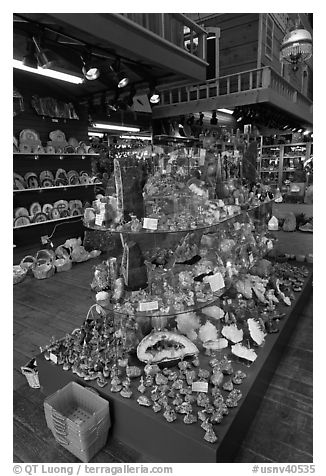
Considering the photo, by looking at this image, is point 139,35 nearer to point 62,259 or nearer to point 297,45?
point 297,45

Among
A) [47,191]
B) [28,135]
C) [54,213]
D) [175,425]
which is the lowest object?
[175,425]

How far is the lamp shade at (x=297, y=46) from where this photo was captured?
109 inches

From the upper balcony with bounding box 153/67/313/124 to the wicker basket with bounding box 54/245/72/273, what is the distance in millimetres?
2984

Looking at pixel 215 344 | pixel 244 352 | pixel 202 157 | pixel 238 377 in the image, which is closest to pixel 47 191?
pixel 202 157

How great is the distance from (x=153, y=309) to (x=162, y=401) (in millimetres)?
467

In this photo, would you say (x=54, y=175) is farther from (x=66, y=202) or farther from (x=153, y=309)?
(x=153, y=309)

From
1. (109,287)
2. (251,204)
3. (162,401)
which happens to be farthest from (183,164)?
(162,401)

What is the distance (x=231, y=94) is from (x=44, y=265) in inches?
179

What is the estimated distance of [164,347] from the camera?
6.01 ft

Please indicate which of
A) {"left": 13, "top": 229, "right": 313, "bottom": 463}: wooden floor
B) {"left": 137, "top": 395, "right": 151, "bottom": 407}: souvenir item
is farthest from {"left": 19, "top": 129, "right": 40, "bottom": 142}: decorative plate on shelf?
{"left": 137, "top": 395, "right": 151, "bottom": 407}: souvenir item

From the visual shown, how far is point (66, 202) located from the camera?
5105mm

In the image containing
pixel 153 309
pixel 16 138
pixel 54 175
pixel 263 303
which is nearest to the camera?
pixel 153 309

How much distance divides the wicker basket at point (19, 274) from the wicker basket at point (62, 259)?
43 centimetres

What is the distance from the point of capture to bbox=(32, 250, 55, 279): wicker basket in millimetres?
4051
